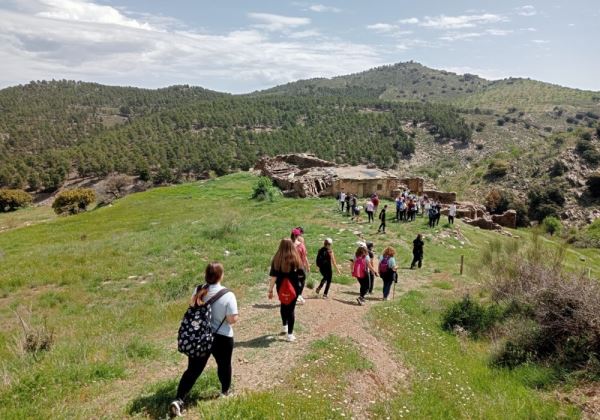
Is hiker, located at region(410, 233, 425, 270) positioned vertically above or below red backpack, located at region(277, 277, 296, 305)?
below

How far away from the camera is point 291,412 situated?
229 inches

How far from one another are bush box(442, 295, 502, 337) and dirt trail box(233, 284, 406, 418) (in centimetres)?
217

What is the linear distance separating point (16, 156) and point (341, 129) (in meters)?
73.3

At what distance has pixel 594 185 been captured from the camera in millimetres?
48094

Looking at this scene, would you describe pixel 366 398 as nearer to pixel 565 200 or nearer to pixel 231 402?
pixel 231 402

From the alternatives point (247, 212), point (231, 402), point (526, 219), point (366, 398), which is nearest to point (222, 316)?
point (231, 402)

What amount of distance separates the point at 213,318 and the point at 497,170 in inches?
2328

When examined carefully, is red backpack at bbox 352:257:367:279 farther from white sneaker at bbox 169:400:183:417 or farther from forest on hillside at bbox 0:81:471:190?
forest on hillside at bbox 0:81:471:190

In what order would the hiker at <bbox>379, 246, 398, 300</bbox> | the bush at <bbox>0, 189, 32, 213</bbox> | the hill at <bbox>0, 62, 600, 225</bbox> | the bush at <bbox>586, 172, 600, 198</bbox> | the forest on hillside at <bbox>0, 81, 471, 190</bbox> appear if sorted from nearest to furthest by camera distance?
1. the hiker at <bbox>379, 246, 398, 300</bbox>
2. the bush at <bbox>586, 172, 600, 198</bbox>
3. the hill at <bbox>0, 62, 600, 225</bbox>
4. the bush at <bbox>0, 189, 32, 213</bbox>
5. the forest on hillside at <bbox>0, 81, 471, 190</bbox>

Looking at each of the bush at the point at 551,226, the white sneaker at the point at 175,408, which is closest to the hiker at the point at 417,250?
the white sneaker at the point at 175,408

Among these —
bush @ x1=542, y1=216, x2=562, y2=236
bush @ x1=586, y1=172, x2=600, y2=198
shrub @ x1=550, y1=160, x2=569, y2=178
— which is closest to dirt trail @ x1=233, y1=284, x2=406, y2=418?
bush @ x1=542, y1=216, x2=562, y2=236

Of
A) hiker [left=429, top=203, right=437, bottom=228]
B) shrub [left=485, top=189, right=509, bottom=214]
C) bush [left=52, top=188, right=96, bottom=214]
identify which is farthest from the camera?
bush [left=52, top=188, right=96, bottom=214]

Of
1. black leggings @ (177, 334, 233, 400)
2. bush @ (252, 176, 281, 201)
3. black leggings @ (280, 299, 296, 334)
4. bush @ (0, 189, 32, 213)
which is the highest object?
black leggings @ (177, 334, 233, 400)

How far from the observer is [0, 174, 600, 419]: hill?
6344 mm
